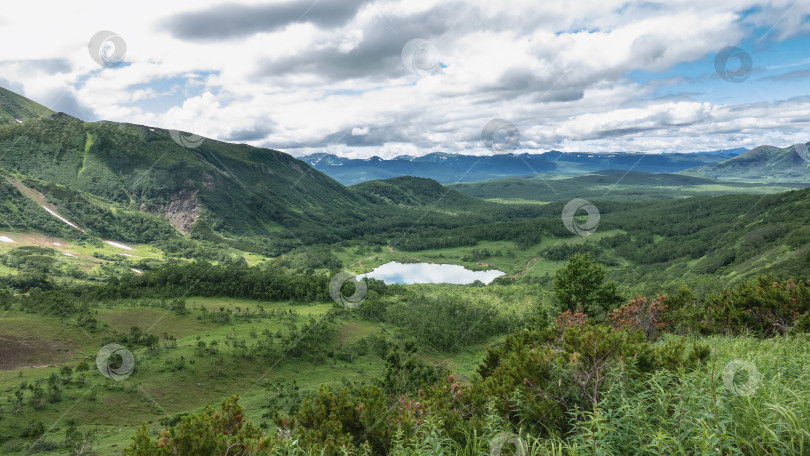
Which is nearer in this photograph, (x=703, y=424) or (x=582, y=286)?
(x=703, y=424)

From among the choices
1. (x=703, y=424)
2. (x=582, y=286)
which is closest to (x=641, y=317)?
(x=703, y=424)

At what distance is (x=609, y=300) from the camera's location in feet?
139

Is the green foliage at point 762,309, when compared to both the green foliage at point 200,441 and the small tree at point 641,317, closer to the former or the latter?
the small tree at point 641,317

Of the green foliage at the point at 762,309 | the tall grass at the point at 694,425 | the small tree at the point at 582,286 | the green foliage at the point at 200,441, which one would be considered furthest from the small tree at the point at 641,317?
the small tree at the point at 582,286

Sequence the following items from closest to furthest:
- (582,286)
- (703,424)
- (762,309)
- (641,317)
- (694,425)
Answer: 1. (703,424)
2. (694,425)
3. (762,309)
4. (641,317)
5. (582,286)

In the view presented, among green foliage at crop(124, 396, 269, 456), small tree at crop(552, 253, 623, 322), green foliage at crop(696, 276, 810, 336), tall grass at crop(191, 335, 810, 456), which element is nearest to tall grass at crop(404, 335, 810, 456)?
tall grass at crop(191, 335, 810, 456)

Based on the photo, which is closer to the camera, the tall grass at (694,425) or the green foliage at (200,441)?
the tall grass at (694,425)

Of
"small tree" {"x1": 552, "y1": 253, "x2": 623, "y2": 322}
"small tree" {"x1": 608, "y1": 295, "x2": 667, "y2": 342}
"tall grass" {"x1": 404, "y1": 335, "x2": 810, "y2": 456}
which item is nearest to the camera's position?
"tall grass" {"x1": 404, "y1": 335, "x2": 810, "y2": 456}

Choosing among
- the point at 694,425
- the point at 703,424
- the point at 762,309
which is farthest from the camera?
the point at 762,309

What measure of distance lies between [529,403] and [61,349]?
71.7 m

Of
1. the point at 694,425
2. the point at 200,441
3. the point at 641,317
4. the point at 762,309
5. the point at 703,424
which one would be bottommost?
the point at 641,317

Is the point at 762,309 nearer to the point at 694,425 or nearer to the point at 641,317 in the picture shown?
the point at 641,317

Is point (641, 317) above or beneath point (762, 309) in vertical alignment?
beneath

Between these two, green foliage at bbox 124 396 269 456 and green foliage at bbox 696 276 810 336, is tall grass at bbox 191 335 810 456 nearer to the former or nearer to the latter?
green foliage at bbox 124 396 269 456
